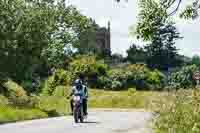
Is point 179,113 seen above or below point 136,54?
below

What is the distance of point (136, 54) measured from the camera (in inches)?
4855

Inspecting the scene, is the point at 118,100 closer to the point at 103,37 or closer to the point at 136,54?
the point at 136,54

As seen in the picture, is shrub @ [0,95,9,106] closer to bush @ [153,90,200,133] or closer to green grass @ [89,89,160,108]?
green grass @ [89,89,160,108]

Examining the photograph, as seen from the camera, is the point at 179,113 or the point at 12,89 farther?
the point at 12,89

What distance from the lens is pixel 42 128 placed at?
2372 centimetres

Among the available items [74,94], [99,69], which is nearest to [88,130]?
[74,94]

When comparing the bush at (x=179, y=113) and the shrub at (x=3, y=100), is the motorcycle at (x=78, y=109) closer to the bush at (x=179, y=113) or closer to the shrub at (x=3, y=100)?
the shrub at (x=3, y=100)

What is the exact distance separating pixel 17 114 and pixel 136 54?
9312 centimetres

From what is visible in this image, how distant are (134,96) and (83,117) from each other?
28607 millimetres

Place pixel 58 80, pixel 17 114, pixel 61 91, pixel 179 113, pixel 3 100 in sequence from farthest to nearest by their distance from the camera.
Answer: pixel 58 80 < pixel 61 91 < pixel 3 100 < pixel 17 114 < pixel 179 113

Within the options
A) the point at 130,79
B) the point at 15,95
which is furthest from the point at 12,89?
the point at 130,79

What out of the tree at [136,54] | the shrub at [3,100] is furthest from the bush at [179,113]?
the tree at [136,54]

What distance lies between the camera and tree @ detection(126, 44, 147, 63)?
120562mm

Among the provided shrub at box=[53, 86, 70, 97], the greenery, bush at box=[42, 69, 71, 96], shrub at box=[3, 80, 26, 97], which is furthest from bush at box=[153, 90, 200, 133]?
bush at box=[42, 69, 71, 96]
